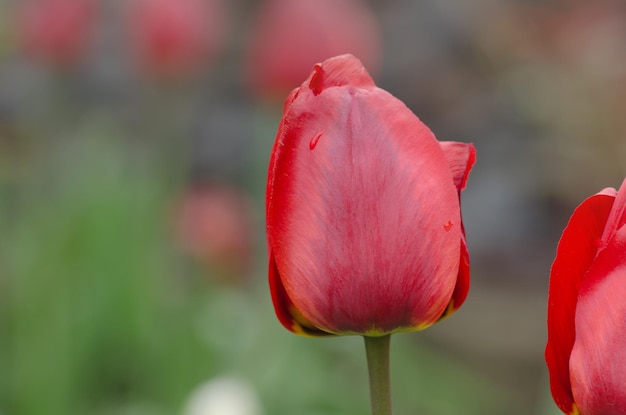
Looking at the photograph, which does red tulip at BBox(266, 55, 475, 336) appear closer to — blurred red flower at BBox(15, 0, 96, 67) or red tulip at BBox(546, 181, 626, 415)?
red tulip at BBox(546, 181, 626, 415)

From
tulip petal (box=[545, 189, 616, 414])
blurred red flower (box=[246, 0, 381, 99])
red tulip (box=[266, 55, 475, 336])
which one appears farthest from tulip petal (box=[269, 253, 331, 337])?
blurred red flower (box=[246, 0, 381, 99])

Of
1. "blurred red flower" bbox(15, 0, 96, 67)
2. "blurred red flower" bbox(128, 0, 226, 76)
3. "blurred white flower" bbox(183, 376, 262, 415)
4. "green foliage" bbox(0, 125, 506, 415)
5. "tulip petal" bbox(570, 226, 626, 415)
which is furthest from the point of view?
"blurred red flower" bbox(15, 0, 96, 67)

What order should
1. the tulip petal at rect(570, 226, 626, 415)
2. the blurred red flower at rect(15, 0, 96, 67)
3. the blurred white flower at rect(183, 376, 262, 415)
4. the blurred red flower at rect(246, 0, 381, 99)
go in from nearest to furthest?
1. the tulip petal at rect(570, 226, 626, 415)
2. the blurred white flower at rect(183, 376, 262, 415)
3. the blurred red flower at rect(246, 0, 381, 99)
4. the blurred red flower at rect(15, 0, 96, 67)

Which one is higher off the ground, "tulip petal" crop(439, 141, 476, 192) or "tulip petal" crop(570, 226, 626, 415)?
"tulip petal" crop(439, 141, 476, 192)

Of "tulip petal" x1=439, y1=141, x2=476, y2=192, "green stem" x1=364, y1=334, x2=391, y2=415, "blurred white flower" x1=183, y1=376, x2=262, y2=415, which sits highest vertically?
"tulip petal" x1=439, y1=141, x2=476, y2=192

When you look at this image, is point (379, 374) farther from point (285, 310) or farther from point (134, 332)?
point (134, 332)

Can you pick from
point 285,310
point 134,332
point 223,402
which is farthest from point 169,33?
point 285,310
